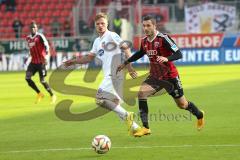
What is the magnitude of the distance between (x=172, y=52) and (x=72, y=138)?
2.49 metres

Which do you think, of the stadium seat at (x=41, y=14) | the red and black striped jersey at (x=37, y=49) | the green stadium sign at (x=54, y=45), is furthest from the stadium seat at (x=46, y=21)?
the red and black striped jersey at (x=37, y=49)

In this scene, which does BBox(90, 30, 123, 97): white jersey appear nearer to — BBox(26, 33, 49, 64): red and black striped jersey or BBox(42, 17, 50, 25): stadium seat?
BBox(26, 33, 49, 64): red and black striped jersey

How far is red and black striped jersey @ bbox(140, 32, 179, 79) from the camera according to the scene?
12.9 meters

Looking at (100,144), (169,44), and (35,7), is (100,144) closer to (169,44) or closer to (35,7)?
(169,44)

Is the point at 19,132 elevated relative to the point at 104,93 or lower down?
lower down

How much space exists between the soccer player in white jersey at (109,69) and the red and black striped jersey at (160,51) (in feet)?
1.32

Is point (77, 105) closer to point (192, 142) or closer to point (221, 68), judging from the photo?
point (192, 142)

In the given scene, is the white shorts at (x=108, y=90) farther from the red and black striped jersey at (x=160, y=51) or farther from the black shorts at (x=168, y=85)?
the red and black striped jersey at (x=160, y=51)

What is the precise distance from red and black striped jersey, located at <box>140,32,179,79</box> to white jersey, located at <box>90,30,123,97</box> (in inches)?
22.0

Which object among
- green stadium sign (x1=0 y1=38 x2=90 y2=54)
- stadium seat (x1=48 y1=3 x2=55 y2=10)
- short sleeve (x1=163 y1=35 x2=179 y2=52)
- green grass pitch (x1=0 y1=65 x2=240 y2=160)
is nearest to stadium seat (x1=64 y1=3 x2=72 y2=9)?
stadium seat (x1=48 y1=3 x2=55 y2=10)

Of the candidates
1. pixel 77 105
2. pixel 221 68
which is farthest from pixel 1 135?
pixel 221 68

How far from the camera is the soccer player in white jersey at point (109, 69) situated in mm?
12742

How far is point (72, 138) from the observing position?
43.4 feet

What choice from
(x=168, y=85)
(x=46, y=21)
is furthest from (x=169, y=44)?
(x=46, y=21)
